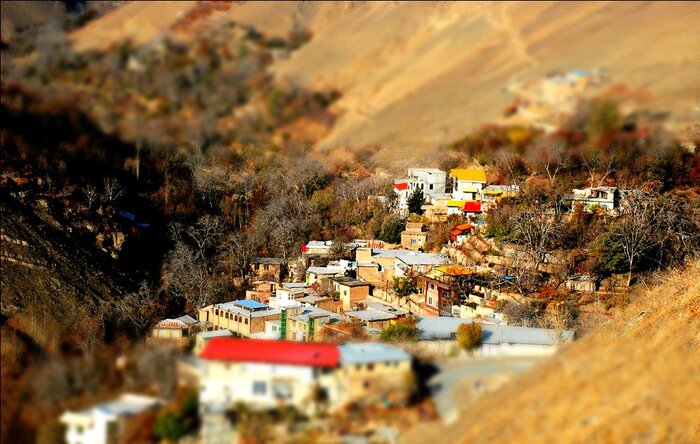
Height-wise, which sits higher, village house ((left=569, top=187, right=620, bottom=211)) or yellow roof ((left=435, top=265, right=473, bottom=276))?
village house ((left=569, top=187, right=620, bottom=211))

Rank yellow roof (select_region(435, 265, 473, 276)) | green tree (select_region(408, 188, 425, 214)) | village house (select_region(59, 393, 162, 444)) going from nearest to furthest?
village house (select_region(59, 393, 162, 444)) → yellow roof (select_region(435, 265, 473, 276)) → green tree (select_region(408, 188, 425, 214))

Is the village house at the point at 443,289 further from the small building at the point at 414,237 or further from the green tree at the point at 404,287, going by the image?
the small building at the point at 414,237

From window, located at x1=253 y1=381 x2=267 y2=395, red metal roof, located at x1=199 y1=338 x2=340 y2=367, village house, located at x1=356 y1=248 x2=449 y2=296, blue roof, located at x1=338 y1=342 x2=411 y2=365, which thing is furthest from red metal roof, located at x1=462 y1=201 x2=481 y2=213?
window, located at x1=253 y1=381 x2=267 y2=395

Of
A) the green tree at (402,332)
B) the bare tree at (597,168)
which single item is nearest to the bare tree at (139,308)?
the green tree at (402,332)

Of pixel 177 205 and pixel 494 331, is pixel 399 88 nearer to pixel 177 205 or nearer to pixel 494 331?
pixel 494 331

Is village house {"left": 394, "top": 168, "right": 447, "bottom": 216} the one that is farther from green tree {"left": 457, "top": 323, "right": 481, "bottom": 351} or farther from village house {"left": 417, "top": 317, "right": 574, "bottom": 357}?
green tree {"left": 457, "top": 323, "right": 481, "bottom": 351}

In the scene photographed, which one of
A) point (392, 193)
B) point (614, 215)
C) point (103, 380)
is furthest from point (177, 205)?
point (103, 380)
